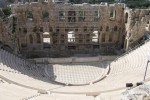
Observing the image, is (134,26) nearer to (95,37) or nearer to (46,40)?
(95,37)

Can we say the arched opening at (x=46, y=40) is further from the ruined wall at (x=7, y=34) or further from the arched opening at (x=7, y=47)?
the arched opening at (x=7, y=47)

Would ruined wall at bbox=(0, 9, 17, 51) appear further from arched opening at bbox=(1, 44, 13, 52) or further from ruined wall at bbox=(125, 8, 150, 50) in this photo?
ruined wall at bbox=(125, 8, 150, 50)

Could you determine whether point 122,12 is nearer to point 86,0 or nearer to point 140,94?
point 140,94

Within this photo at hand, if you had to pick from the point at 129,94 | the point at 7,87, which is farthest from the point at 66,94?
the point at 129,94

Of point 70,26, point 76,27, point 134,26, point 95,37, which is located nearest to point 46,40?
point 70,26

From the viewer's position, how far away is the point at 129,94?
665 inches

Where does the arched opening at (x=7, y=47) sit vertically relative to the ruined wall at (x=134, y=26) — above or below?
below

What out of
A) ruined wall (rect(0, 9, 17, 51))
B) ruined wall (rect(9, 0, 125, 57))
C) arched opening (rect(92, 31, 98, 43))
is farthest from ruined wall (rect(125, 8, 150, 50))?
ruined wall (rect(0, 9, 17, 51))

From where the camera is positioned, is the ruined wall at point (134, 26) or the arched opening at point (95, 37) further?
the arched opening at point (95, 37)

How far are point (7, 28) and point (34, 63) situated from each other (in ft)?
21.2

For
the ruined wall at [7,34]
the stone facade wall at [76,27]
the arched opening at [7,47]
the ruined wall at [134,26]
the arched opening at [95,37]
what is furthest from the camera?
the arched opening at [95,37]

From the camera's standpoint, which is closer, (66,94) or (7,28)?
(66,94)

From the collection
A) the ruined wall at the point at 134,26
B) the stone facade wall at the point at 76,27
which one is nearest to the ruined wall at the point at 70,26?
the stone facade wall at the point at 76,27

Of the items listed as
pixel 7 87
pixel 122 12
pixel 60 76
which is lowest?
pixel 60 76
